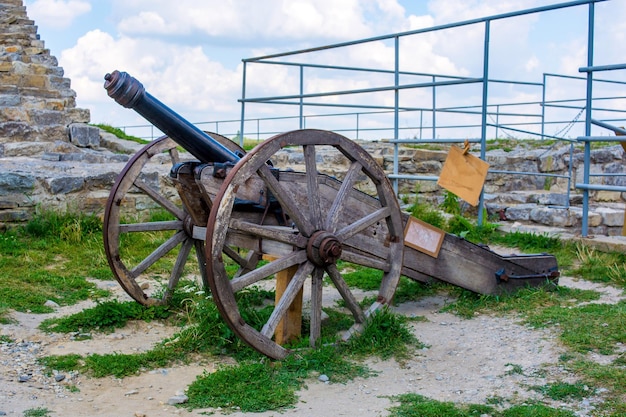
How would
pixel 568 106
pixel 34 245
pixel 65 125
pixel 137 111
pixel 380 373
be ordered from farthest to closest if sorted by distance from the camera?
pixel 568 106, pixel 65 125, pixel 34 245, pixel 137 111, pixel 380 373

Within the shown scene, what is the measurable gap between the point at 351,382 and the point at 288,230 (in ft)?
3.51

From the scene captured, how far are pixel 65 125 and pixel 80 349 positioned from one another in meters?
Answer: 6.89

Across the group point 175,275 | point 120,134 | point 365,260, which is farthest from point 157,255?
point 120,134

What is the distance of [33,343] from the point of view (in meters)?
4.70

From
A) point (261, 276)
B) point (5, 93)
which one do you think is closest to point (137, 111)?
point (261, 276)

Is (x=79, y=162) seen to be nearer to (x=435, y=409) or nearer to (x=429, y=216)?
(x=429, y=216)

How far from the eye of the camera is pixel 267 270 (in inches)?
169

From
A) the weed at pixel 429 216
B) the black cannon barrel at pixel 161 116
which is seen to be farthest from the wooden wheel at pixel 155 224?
the weed at pixel 429 216

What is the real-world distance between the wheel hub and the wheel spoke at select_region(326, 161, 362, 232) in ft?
0.36

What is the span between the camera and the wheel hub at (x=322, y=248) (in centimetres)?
446

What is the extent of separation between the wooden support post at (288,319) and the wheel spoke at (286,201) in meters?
0.31

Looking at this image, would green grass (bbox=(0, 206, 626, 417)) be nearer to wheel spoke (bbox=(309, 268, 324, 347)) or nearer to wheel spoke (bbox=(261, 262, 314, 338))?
wheel spoke (bbox=(309, 268, 324, 347))

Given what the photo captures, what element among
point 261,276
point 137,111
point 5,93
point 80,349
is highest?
point 5,93

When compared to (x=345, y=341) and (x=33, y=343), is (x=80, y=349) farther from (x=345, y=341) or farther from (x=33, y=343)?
(x=345, y=341)
